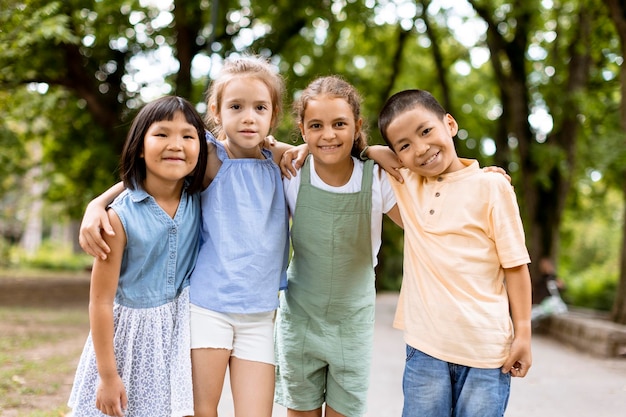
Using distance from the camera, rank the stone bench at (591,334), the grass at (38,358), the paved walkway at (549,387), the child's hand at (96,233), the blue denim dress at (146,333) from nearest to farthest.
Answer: the child's hand at (96,233), the blue denim dress at (146,333), the grass at (38,358), the paved walkway at (549,387), the stone bench at (591,334)

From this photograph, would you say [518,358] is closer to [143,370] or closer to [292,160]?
[292,160]

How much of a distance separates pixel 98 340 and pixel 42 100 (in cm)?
1047

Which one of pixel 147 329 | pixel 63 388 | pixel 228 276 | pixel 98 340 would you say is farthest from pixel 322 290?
pixel 63 388

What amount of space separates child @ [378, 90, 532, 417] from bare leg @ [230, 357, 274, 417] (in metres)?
0.53

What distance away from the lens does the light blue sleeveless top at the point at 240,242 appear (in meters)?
2.51

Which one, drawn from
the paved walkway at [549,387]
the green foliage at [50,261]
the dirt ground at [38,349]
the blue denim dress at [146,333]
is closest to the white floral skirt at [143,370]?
the blue denim dress at [146,333]

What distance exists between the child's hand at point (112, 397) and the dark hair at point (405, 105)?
137 cm

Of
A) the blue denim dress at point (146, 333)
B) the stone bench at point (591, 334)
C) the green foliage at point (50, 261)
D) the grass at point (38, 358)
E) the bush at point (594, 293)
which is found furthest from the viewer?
the green foliage at point (50, 261)

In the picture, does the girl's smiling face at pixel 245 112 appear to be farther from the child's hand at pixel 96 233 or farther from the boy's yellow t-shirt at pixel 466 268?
the boy's yellow t-shirt at pixel 466 268

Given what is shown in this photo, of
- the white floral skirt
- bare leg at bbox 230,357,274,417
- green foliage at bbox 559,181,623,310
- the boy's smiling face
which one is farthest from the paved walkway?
green foliage at bbox 559,181,623,310

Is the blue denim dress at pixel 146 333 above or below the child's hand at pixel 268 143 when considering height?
below

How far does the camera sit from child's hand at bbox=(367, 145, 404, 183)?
2689mm

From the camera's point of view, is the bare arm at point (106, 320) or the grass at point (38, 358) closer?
the bare arm at point (106, 320)

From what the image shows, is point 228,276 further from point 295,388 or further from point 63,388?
point 63,388
